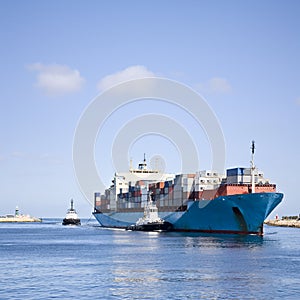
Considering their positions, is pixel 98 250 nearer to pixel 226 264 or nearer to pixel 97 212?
pixel 226 264

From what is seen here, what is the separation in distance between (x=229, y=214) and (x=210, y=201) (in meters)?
2.94

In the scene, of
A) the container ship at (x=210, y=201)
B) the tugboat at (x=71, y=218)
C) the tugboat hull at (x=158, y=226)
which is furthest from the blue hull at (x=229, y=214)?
the tugboat at (x=71, y=218)

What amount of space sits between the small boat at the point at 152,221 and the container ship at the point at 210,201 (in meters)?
1.41

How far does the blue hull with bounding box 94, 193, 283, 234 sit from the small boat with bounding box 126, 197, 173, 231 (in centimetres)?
167

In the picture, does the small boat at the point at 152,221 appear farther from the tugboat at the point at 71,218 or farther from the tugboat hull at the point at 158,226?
the tugboat at the point at 71,218

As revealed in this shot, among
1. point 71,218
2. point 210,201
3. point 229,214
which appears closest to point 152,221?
point 210,201

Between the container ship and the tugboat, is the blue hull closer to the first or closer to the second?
the container ship

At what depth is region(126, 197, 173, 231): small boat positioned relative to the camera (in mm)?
88875

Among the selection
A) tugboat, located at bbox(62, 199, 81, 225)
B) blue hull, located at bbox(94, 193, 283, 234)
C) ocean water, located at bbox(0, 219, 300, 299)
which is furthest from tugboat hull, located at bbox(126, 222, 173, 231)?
tugboat, located at bbox(62, 199, 81, 225)

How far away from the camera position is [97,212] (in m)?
128

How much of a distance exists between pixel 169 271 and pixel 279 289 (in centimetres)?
868

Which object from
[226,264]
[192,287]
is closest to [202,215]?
[226,264]

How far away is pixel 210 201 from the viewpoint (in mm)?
75250

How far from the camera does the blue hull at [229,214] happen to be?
228 ft
